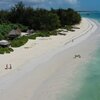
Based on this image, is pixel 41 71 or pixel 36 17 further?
pixel 36 17

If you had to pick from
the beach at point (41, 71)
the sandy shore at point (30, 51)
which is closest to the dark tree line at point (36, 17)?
the sandy shore at point (30, 51)

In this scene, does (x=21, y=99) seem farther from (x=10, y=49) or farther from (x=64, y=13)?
(x=64, y=13)

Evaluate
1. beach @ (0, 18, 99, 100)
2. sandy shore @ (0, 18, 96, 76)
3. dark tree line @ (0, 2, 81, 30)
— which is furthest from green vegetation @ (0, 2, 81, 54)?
beach @ (0, 18, 99, 100)

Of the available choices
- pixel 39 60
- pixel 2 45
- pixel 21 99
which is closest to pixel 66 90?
pixel 21 99

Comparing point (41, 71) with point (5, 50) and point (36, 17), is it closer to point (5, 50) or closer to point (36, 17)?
point (5, 50)

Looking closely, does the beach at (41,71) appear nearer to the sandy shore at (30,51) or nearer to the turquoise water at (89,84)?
the sandy shore at (30,51)

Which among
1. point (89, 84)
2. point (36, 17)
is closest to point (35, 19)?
point (36, 17)
